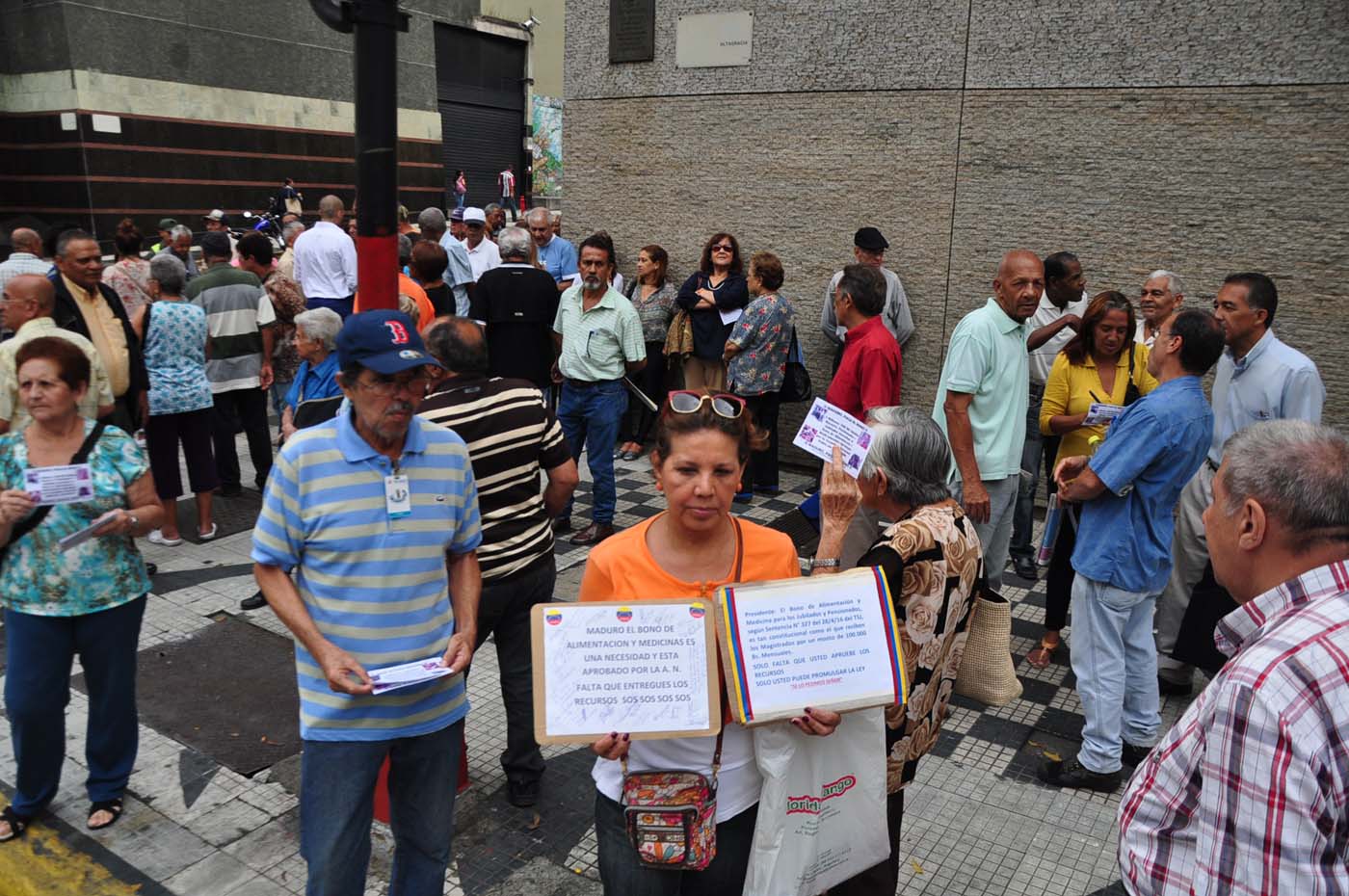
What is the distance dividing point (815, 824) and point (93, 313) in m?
5.54

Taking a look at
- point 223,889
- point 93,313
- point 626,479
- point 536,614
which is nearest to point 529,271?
point 626,479

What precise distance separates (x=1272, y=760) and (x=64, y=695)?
12.8 feet

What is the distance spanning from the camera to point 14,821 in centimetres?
377

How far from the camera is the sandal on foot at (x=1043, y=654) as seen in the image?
527 centimetres

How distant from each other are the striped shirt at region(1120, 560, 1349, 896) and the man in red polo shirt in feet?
11.4

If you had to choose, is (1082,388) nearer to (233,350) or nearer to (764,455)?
(764,455)

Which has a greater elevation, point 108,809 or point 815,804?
point 815,804

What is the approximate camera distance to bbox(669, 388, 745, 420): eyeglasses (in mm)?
2574

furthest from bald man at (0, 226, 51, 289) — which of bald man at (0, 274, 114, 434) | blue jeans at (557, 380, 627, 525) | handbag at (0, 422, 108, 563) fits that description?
handbag at (0, 422, 108, 563)

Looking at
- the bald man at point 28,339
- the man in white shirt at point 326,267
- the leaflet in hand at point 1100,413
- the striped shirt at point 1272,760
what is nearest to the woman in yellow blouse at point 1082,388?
the leaflet in hand at point 1100,413

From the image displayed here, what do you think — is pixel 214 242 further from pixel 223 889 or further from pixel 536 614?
pixel 536 614

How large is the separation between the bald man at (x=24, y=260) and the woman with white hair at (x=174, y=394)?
1.24 meters

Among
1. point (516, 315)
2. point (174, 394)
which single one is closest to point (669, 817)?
point (516, 315)

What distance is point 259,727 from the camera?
4.60m
